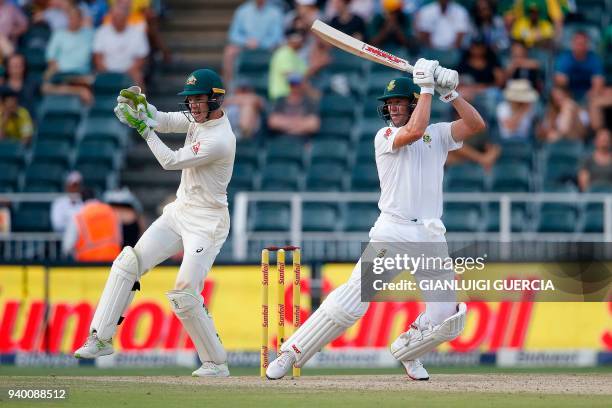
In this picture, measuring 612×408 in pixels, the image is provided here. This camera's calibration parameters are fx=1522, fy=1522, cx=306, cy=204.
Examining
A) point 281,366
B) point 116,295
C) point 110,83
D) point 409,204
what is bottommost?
point 281,366

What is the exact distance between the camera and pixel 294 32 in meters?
18.5

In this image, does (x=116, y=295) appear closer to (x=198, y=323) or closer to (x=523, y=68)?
(x=198, y=323)

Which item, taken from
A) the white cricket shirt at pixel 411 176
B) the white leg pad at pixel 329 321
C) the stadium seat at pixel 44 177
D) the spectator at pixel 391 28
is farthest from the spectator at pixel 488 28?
the white leg pad at pixel 329 321

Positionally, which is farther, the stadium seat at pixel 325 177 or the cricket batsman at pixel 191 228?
the stadium seat at pixel 325 177

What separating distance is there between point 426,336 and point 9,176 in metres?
8.48

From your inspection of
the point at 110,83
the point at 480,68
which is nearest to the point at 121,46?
the point at 110,83

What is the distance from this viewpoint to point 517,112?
17344 mm

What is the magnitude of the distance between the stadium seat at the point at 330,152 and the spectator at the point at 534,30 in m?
2.77

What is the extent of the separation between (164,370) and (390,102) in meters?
4.04

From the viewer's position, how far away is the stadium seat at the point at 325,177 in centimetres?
1686

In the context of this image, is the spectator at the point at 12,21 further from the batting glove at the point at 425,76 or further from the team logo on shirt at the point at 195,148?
the batting glove at the point at 425,76

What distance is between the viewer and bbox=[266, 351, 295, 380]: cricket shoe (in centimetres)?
1073

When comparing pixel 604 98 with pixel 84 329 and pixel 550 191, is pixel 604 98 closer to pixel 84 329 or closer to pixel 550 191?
pixel 550 191

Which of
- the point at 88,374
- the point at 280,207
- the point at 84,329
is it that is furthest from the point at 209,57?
the point at 88,374
